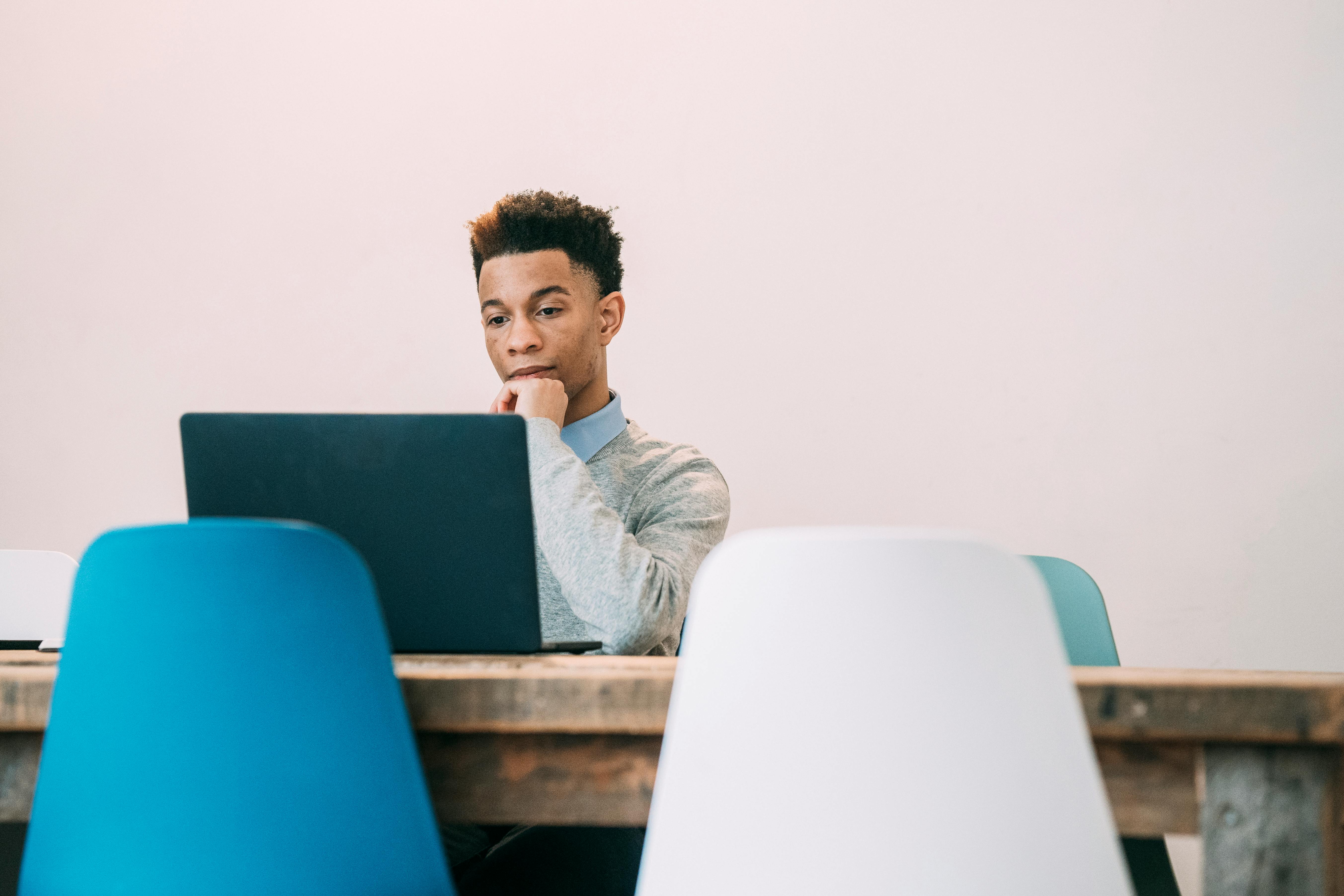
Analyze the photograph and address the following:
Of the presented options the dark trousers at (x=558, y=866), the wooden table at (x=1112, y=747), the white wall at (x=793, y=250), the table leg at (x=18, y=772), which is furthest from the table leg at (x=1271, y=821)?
the white wall at (x=793, y=250)

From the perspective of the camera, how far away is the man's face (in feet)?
4.98

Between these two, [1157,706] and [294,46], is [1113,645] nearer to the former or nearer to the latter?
[1157,706]

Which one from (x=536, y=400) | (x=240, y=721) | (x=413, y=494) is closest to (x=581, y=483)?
(x=536, y=400)

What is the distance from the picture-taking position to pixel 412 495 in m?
0.82

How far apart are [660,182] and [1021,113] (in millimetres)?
874

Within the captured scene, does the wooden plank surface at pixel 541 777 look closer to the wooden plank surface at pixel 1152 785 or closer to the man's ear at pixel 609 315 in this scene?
the wooden plank surface at pixel 1152 785

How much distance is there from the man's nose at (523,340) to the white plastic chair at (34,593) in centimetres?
74

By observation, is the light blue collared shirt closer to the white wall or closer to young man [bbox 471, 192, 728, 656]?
young man [bbox 471, 192, 728, 656]

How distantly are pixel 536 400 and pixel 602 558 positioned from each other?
0.33 meters

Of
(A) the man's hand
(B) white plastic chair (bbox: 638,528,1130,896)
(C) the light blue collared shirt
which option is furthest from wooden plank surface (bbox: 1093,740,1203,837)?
(C) the light blue collared shirt

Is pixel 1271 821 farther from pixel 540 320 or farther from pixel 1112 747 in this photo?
pixel 540 320

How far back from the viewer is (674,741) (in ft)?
1.74

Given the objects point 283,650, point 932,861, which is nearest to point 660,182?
point 283,650

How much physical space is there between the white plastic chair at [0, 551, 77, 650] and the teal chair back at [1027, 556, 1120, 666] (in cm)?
145
